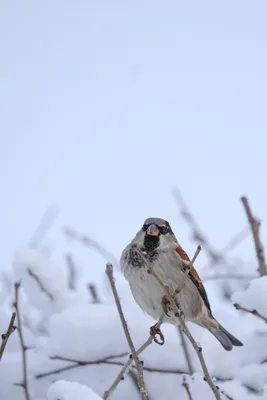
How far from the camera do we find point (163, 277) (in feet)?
11.2

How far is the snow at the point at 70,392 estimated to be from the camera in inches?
83.0

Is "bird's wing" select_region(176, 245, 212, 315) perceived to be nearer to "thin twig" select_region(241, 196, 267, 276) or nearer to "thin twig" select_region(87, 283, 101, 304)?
"thin twig" select_region(87, 283, 101, 304)

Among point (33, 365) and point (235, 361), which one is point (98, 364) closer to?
point (33, 365)

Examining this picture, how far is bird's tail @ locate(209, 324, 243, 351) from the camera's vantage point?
120 inches

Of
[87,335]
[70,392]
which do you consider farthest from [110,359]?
[70,392]

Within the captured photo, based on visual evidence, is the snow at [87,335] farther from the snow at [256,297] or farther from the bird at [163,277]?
the snow at [256,297]

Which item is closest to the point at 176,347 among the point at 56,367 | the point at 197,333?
the point at 197,333

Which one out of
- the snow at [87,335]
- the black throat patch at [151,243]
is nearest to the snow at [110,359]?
the snow at [87,335]

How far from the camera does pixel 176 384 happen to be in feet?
8.81

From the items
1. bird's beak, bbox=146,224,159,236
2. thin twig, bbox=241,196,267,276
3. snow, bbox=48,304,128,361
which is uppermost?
bird's beak, bbox=146,224,159,236

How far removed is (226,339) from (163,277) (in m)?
0.48

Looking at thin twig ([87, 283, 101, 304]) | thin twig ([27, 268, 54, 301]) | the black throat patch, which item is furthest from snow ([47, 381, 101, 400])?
the black throat patch

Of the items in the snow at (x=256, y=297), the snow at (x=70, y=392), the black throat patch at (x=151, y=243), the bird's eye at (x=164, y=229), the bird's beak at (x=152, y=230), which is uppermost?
the bird's eye at (x=164, y=229)

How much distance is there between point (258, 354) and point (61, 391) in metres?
1.06
